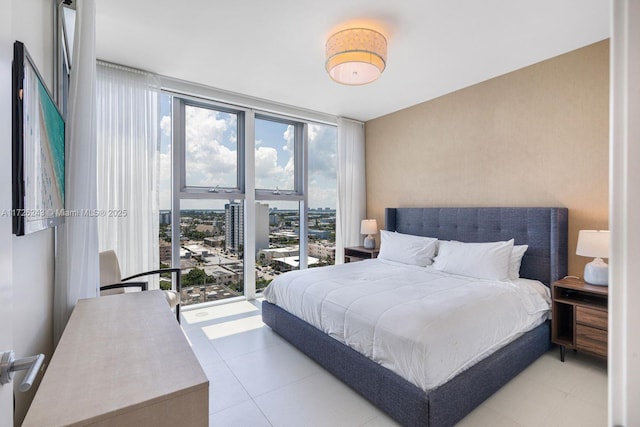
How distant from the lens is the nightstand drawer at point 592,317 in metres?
2.35

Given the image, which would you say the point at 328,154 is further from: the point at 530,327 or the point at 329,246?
the point at 530,327

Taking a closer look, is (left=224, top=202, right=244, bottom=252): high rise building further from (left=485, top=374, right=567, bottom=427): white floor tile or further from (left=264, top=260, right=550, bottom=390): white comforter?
(left=485, top=374, right=567, bottom=427): white floor tile

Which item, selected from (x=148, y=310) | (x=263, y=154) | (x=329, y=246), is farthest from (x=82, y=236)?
(x=329, y=246)

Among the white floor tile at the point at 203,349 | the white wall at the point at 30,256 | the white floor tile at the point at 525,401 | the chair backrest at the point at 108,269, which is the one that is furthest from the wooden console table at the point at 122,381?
the white floor tile at the point at 525,401

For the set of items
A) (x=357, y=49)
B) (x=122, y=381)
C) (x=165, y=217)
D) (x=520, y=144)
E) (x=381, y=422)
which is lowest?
(x=381, y=422)

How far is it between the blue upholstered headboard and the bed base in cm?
59

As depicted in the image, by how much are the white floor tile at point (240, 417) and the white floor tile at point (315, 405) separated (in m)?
0.04

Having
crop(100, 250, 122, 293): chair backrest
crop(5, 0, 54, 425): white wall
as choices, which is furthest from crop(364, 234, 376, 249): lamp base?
crop(5, 0, 54, 425): white wall

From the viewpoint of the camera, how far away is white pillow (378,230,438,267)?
3.62 m

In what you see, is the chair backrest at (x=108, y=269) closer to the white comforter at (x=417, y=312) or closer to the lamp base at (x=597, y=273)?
the white comforter at (x=417, y=312)

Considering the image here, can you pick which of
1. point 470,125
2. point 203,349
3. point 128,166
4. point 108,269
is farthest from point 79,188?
point 470,125

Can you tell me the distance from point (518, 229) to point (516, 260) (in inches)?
15.1

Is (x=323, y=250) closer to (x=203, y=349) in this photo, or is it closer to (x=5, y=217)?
(x=203, y=349)

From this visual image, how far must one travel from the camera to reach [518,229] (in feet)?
10.5
